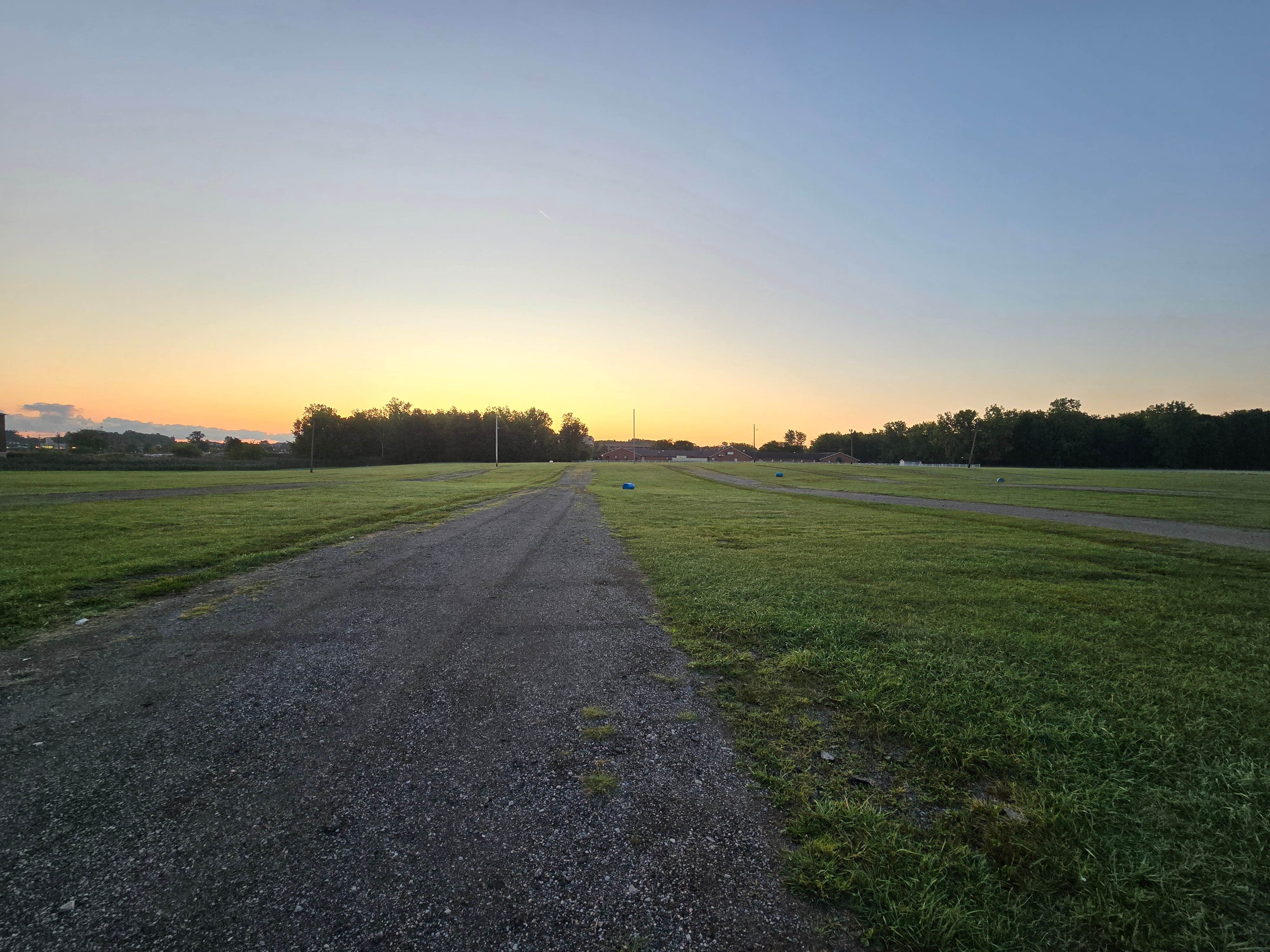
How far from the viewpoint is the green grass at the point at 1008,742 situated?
2.17m

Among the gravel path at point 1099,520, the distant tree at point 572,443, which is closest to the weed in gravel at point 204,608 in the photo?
the gravel path at point 1099,520

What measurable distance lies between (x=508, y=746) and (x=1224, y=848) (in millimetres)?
3904

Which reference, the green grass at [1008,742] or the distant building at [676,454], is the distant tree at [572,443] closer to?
the distant building at [676,454]

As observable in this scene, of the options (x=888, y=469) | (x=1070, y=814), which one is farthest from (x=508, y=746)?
(x=888, y=469)

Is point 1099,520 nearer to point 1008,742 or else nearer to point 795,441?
point 1008,742

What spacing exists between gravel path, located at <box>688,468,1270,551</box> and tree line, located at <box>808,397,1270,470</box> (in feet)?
271

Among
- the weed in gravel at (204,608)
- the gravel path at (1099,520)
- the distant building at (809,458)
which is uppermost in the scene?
the distant building at (809,458)

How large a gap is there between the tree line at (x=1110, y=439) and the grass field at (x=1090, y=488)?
38024mm

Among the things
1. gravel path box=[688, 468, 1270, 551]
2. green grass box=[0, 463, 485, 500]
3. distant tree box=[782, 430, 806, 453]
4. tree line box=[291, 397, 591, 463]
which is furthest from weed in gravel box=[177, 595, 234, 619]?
distant tree box=[782, 430, 806, 453]

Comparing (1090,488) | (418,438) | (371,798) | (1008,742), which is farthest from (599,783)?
(418,438)

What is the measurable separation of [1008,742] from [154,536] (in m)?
14.8

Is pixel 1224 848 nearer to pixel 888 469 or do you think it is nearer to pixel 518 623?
pixel 518 623

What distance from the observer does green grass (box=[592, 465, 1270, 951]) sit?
2.17m

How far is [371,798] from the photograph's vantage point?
2848mm
